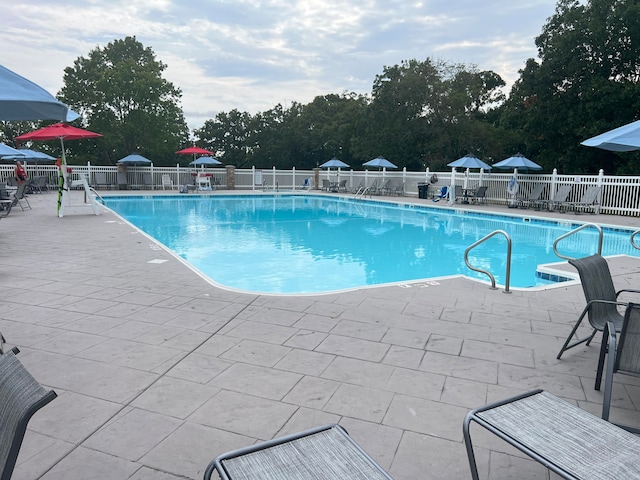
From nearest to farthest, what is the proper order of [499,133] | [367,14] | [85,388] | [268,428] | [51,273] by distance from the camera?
[268,428], [85,388], [51,273], [367,14], [499,133]

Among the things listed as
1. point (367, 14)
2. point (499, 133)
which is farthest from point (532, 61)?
point (367, 14)

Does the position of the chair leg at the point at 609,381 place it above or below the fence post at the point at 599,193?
below

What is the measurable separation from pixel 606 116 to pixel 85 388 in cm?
2022

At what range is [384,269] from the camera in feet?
26.2

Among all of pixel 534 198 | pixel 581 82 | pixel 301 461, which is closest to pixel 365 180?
pixel 534 198

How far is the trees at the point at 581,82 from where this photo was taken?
1684 centimetres

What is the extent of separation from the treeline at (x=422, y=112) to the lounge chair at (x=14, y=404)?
19872mm

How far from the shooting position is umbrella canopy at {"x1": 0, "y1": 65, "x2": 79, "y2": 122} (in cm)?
257

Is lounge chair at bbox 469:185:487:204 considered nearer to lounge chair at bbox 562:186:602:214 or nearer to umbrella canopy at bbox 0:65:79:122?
lounge chair at bbox 562:186:602:214

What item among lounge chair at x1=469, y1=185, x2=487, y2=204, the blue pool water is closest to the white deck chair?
the blue pool water

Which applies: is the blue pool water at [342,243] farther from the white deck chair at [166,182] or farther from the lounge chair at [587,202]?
the white deck chair at [166,182]

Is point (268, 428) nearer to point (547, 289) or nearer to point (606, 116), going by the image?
point (547, 289)

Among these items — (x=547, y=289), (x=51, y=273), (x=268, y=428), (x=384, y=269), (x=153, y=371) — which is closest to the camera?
(x=268, y=428)

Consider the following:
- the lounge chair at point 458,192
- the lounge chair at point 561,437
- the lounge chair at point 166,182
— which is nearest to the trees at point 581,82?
the lounge chair at point 458,192
